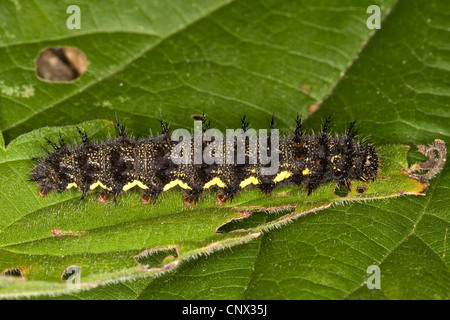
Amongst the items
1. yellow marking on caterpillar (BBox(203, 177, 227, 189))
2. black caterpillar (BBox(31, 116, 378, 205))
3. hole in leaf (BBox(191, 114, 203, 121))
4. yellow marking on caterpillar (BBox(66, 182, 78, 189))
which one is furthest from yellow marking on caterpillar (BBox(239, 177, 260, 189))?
yellow marking on caterpillar (BBox(66, 182, 78, 189))

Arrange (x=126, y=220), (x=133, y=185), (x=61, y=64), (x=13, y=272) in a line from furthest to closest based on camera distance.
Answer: (x=61, y=64)
(x=133, y=185)
(x=126, y=220)
(x=13, y=272)

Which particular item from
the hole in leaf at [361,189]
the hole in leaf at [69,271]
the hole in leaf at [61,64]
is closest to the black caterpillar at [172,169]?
the hole in leaf at [361,189]

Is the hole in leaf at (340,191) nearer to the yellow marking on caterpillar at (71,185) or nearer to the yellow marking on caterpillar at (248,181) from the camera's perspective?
the yellow marking on caterpillar at (248,181)

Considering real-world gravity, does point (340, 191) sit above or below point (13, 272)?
above

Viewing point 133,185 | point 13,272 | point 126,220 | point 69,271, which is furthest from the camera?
point 133,185

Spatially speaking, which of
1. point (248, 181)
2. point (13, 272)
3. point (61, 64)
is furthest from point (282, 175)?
point (61, 64)

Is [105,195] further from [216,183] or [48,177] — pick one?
[216,183]
